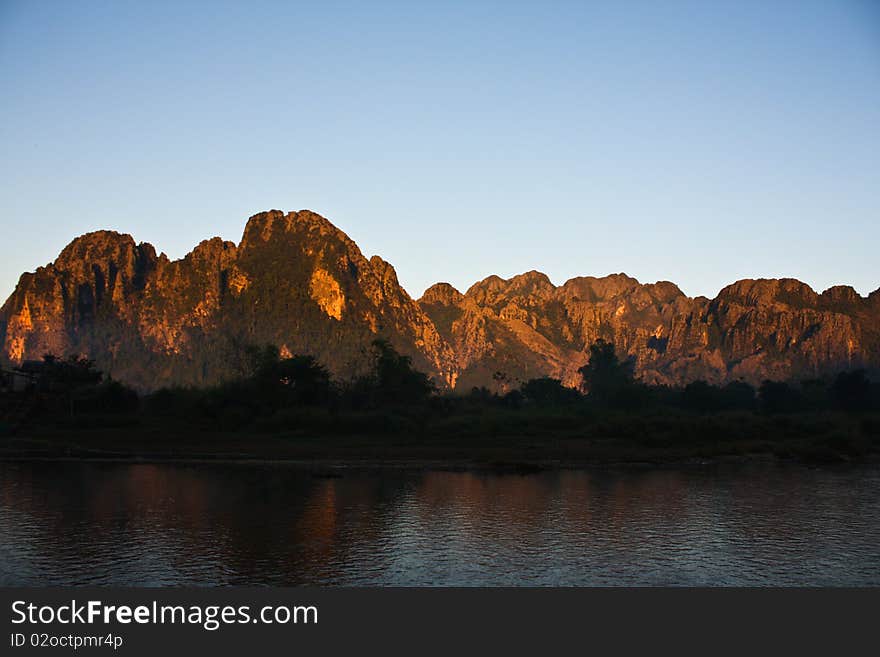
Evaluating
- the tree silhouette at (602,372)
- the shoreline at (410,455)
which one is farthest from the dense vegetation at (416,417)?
the tree silhouette at (602,372)

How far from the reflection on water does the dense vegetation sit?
15.4 m

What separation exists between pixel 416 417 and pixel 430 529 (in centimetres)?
4858

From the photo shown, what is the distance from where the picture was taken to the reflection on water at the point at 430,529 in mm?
26844

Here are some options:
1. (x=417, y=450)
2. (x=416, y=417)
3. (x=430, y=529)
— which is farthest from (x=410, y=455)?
(x=430, y=529)

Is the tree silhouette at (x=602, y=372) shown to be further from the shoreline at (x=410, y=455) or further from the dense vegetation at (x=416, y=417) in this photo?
the shoreline at (x=410, y=455)

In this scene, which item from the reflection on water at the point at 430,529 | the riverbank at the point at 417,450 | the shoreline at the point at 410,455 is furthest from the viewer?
the riverbank at the point at 417,450

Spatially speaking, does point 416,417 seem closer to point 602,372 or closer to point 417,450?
point 417,450

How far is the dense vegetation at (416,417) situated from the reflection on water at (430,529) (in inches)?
607

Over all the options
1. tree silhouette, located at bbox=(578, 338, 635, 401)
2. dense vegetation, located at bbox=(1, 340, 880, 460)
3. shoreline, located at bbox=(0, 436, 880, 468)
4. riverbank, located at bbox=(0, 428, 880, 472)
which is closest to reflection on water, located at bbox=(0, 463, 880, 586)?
shoreline, located at bbox=(0, 436, 880, 468)

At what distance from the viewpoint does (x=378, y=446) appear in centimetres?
6469

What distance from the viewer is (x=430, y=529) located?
1335 inches

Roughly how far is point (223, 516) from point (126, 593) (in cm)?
1396

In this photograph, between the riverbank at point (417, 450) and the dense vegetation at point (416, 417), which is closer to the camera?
the riverbank at point (417, 450)

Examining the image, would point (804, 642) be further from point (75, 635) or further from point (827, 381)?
point (827, 381)
